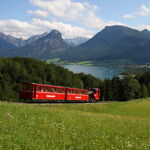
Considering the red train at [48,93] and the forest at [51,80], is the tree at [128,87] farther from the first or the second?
the red train at [48,93]

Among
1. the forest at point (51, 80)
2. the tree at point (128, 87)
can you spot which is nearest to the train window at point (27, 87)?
the forest at point (51, 80)

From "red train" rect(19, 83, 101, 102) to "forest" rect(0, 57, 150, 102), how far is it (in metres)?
53.8

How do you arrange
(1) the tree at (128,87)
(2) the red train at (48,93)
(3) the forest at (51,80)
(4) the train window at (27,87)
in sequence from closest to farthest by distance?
1. (2) the red train at (48,93)
2. (4) the train window at (27,87)
3. (1) the tree at (128,87)
4. (3) the forest at (51,80)

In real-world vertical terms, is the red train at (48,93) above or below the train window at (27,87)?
below

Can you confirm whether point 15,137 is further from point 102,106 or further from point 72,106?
point 102,106

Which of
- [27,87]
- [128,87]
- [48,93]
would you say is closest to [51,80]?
[128,87]

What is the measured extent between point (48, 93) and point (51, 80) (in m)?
99.4

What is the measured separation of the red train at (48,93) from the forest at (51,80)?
53787 millimetres

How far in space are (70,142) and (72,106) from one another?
1155 inches

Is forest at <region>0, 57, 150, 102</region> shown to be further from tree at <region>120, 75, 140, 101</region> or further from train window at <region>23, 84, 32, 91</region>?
train window at <region>23, 84, 32, 91</region>

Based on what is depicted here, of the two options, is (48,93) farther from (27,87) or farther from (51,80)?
(51,80)

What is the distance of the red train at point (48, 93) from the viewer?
40.1 m

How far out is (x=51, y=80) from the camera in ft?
466

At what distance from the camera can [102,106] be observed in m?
48.8
